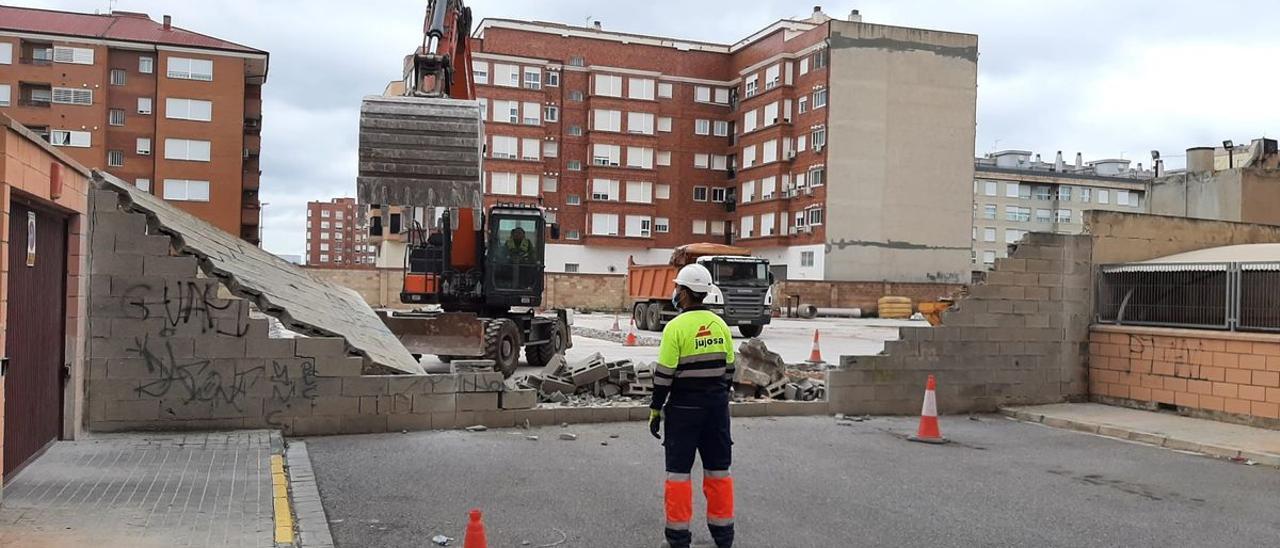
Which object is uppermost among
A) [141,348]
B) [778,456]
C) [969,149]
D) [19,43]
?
[19,43]

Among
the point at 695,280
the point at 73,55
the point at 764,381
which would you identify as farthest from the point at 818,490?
the point at 73,55

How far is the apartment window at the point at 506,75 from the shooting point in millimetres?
63188

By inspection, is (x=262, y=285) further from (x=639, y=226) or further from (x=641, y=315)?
(x=639, y=226)

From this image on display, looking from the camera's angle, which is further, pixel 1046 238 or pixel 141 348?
pixel 1046 238

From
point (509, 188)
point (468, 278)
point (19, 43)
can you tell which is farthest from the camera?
point (509, 188)

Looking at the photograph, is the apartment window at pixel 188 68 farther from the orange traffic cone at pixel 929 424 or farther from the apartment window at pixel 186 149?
the orange traffic cone at pixel 929 424

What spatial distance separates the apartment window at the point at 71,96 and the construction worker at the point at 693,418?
58209 mm

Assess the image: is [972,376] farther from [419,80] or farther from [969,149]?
[969,149]

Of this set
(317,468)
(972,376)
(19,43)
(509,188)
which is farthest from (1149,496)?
(19,43)

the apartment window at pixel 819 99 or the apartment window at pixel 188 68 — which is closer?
A: the apartment window at pixel 188 68

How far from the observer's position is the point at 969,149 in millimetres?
59000

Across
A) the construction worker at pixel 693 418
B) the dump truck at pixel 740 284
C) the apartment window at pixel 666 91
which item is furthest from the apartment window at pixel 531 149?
the construction worker at pixel 693 418

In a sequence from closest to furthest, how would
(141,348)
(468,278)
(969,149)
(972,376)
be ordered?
(141,348) → (972,376) → (468,278) → (969,149)

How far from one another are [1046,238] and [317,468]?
10.5m
